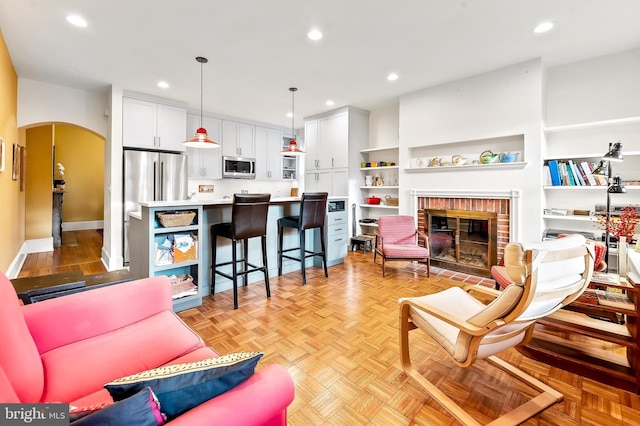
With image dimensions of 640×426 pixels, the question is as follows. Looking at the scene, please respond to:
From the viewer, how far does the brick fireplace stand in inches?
140

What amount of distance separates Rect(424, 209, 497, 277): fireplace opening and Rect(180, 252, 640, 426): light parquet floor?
1.22 m

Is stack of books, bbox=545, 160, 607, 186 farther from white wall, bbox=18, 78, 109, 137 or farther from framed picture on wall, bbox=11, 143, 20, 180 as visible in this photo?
framed picture on wall, bbox=11, 143, 20, 180

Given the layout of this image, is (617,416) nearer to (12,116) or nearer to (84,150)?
(12,116)

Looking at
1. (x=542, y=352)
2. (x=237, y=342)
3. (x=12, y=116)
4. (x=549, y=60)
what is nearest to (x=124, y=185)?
(x=12, y=116)

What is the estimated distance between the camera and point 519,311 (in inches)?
48.9

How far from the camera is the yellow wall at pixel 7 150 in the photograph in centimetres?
303

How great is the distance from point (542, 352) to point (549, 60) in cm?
330

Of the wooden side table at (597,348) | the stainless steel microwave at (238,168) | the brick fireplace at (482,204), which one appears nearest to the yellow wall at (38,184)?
the stainless steel microwave at (238,168)

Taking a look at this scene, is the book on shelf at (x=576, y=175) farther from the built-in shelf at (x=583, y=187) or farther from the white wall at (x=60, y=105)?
the white wall at (x=60, y=105)

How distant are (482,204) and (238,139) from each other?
4.73 m

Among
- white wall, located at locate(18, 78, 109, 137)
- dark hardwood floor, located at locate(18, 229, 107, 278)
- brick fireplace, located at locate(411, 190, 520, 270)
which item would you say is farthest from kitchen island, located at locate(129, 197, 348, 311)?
white wall, located at locate(18, 78, 109, 137)

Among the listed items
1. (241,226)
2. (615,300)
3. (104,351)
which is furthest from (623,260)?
(104,351)

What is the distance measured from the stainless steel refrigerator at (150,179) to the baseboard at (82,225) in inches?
174

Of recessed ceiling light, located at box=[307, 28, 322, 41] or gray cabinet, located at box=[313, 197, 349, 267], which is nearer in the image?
recessed ceiling light, located at box=[307, 28, 322, 41]
